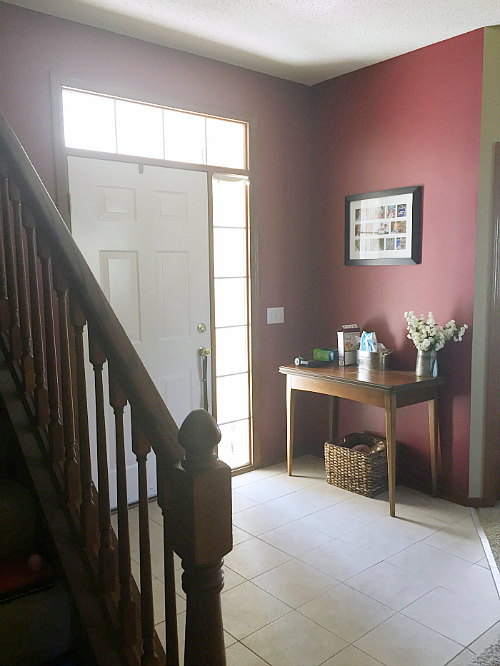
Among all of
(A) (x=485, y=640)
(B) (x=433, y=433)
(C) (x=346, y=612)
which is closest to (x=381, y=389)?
(B) (x=433, y=433)

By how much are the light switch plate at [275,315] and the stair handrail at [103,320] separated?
251cm

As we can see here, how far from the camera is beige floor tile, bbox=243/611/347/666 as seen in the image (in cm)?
212

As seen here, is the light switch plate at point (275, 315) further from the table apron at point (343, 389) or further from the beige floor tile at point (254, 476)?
the beige floor tile at point (254, 476)

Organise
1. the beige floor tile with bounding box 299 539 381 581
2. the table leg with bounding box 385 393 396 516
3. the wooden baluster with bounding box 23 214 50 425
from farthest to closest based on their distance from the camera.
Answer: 1. the table leg with bounding box 385 393 396 516
2. the beige floor tile with bounding box 299 539 381 581
3. the wooden baluster with bounding box 23 214 50 425

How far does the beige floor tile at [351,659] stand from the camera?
2.09 meters

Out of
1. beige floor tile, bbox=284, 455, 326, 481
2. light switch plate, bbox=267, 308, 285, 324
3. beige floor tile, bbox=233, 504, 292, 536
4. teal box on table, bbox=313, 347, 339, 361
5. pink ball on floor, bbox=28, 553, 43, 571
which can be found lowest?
beige floor tile, bbox=233, 504, 292, 536

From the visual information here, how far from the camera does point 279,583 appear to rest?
2.62m

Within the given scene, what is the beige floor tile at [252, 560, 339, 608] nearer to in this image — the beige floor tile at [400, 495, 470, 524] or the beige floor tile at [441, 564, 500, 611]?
the beige floor tile at [441, 564, 500, 611]

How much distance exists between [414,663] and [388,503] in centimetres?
145

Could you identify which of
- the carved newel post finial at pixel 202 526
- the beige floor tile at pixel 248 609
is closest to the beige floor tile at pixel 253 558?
the beige floor tile at pixel 248 609

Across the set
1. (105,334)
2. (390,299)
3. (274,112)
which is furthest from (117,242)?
(105,334)

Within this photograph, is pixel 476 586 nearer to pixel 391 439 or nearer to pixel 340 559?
pixel 340 559

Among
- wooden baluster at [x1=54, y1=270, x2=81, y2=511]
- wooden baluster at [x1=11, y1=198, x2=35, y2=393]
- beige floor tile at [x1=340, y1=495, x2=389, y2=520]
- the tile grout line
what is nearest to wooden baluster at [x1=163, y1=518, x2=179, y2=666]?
wooden baluster at [x1=54, y1=270, x2=81, y2=511]

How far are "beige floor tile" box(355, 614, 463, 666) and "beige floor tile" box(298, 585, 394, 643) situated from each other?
4cm
